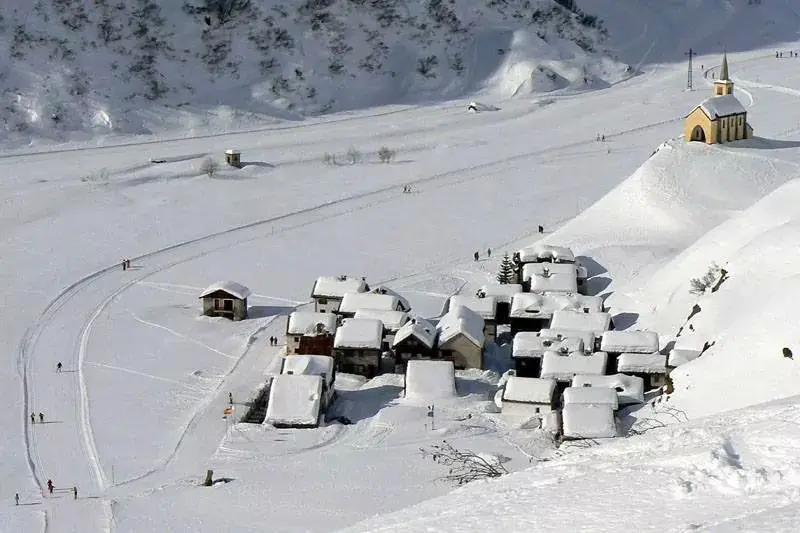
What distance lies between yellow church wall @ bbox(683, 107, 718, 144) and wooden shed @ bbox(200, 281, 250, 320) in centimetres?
2788

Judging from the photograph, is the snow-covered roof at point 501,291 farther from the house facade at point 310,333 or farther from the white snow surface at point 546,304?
the house facade at point 310,333

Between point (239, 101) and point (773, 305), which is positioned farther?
point (239, 101)

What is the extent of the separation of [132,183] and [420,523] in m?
55.9

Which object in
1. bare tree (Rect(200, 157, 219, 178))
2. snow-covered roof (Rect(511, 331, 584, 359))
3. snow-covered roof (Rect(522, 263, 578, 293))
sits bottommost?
snow-covered roof (Rect(511, 331, 584, 359))

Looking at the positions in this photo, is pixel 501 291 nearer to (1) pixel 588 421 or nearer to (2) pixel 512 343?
(2) pixel 512 343

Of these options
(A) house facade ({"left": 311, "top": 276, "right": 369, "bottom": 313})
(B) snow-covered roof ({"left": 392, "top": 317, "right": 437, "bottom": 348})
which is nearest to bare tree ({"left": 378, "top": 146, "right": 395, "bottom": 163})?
(A) house facade ({"left": 311, "top": 276, "right": 369, "bottom": 313})

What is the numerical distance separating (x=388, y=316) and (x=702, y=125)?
26.7m

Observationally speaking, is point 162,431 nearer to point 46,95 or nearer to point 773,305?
point 773,305

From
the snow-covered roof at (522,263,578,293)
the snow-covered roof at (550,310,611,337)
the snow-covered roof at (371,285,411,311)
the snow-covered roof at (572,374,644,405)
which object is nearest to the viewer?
the snow-covered roof at (572,374,644,405)

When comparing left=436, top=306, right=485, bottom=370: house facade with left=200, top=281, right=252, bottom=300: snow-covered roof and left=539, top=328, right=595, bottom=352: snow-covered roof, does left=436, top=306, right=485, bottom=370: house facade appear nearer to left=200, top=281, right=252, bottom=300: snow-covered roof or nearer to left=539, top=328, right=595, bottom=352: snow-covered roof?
left=539, top=328, right=595, bottom=352: snow-covered roof

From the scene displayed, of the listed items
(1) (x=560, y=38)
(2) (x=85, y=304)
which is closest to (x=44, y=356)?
(2) (x=85, y=304)

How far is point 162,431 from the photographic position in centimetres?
3500

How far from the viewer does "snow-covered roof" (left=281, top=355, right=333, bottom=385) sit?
36.8 m

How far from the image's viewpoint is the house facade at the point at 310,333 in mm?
39906
